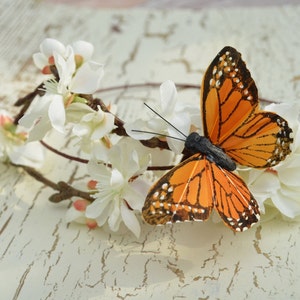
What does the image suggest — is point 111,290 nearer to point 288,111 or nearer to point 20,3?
point 288,111

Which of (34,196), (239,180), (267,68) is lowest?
(267,68)

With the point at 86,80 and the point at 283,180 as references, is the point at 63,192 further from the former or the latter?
Answer: the point at 283,180

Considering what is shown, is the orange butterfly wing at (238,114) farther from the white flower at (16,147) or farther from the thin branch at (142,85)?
the thin branch at (142,85)

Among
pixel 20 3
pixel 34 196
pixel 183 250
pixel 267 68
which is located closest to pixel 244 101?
pixel 183 250

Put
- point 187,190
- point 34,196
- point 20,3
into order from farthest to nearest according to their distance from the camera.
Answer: point 20,3 < point 34,196 < point 187,190

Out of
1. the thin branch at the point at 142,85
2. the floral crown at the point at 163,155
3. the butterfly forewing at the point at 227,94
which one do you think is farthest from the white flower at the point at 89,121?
the thin branch at the point at 142,85

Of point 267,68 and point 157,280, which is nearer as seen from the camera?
point 157,280

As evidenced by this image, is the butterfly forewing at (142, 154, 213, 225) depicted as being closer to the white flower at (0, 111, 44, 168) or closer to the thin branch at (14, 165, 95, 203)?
the thin branch at (14, 165, 95, 203)
